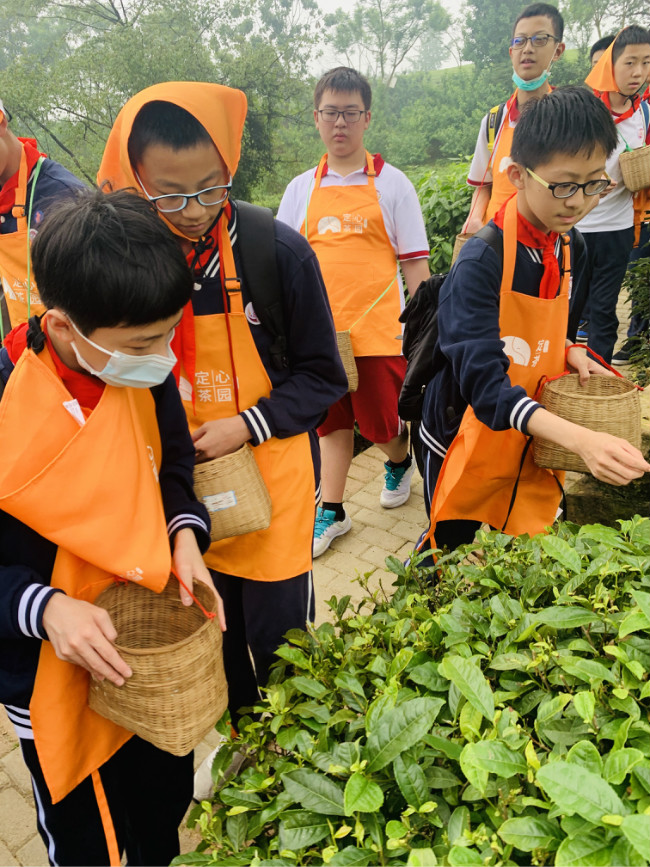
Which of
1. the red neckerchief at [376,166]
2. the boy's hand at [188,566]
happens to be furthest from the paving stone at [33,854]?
the red neckerchief at [376,166]

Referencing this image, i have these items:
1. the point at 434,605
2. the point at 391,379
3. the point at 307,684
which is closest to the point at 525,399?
the point at 434,605

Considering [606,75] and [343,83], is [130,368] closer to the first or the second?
[343,83]

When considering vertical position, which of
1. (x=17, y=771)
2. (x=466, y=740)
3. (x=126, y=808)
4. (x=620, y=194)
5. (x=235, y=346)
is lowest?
(x=17, y=771)

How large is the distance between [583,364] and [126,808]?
1.95 meters

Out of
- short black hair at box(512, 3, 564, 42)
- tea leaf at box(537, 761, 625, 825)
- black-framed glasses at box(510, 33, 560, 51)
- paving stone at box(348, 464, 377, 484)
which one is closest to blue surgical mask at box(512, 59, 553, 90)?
black-framed glasses at box(510, 33, 560, 51)

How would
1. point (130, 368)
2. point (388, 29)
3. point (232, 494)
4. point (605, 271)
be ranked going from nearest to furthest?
point (130, 368), point (232, 494), point (605, 271), point (388, 29)

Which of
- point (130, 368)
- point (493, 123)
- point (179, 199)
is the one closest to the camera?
point (130, 368)

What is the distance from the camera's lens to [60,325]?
1346 mm

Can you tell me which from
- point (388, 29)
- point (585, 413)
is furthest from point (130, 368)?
point (388, 29)

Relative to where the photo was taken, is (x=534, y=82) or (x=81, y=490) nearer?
(x=81, y=490)

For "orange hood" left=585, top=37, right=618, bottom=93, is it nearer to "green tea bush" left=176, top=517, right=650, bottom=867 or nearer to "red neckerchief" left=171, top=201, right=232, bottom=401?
"red neckerchief" left=171, top=201, right=232, bottom=401

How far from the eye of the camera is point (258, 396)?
196 centimetres

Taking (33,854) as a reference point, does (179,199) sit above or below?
above

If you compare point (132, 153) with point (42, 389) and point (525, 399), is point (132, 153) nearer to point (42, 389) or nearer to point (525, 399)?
point (42, 389)
